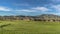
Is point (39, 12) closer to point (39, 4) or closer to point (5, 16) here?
point (39, 4)

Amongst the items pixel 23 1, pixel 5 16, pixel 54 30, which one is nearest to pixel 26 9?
pixel 23 1

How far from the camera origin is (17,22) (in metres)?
2.12

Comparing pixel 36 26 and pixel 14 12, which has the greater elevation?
pixel 14 12

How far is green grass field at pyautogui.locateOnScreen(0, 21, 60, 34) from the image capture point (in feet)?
6.53

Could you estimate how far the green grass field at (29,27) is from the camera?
6.53 feet

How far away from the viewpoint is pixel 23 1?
209 cm

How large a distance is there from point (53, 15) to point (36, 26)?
414mm

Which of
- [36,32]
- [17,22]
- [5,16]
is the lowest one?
[36,32]

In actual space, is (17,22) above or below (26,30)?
above

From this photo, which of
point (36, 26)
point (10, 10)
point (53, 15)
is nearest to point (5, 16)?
point (10, 10)

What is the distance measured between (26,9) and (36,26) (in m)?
0.40

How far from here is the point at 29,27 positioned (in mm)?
2062

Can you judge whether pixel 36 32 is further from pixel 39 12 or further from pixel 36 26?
pixel 39 12

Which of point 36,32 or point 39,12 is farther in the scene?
point 39,12
